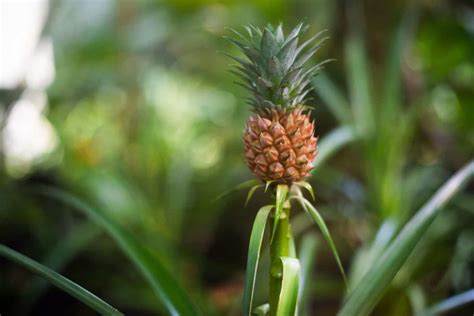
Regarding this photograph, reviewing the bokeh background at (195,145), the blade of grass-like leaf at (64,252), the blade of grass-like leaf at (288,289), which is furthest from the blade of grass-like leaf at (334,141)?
the blade of grass-like leaf at (64,252)

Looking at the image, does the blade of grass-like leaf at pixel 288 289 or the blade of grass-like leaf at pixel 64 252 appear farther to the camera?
the blade of grass-like leaf at pixel 64 252

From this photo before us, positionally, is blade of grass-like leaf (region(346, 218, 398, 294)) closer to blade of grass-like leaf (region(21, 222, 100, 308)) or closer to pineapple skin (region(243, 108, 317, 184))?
pineapple skin (region(243, 108, 317, 184))

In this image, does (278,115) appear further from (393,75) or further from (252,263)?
(393,75)

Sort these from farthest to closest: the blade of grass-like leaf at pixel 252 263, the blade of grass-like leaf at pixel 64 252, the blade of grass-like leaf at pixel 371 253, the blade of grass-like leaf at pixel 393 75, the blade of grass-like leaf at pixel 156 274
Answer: the blade of grass-like leaf at pixel 64 252, the blade of grass-like leaf at pixel 393 75, the blade of grass-like leaf at pixel 371 253, the blade of grass-like leaf at pixel 156 274, the blade of grass-like leaf at pixel 252 263

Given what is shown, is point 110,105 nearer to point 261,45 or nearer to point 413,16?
point 413,16

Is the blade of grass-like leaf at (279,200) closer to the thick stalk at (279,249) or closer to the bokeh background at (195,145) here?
the thick stalk at (279,249)
